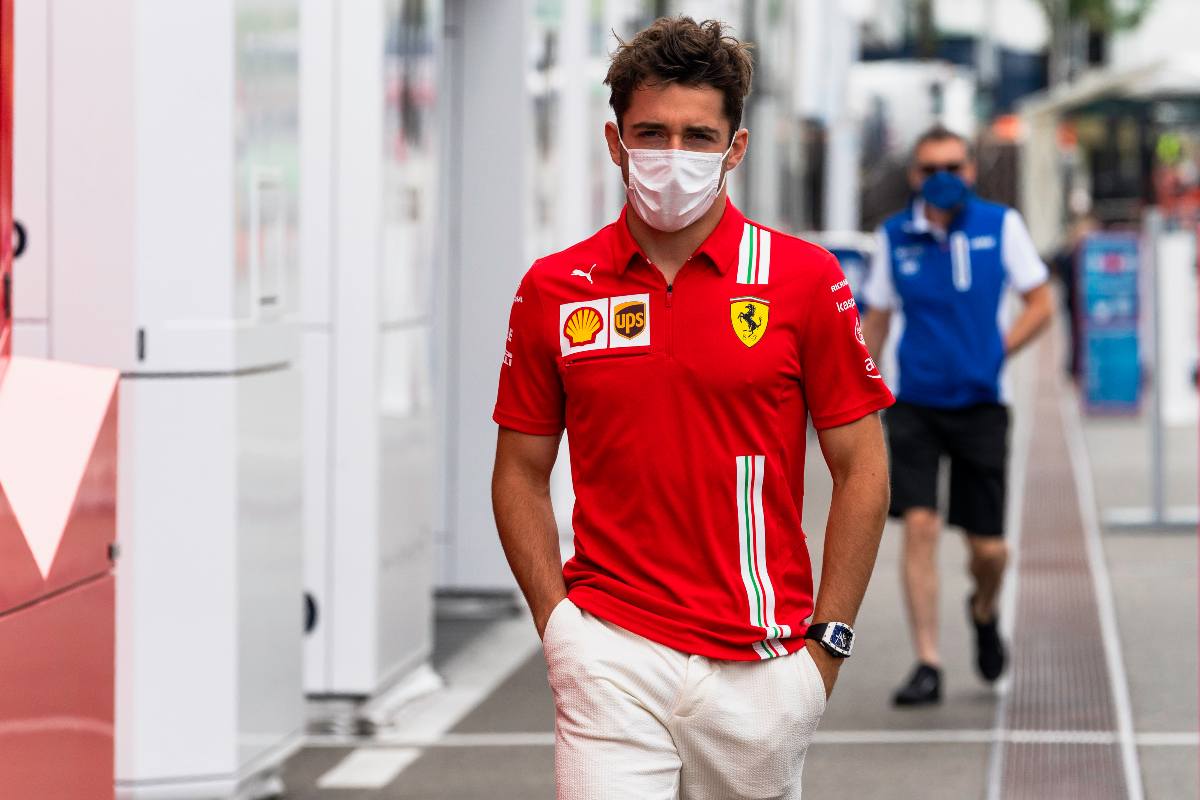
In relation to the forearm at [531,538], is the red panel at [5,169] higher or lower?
higher

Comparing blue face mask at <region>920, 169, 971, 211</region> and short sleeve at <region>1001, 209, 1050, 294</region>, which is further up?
blue face mask at <region>920, 169, 971, 211</region>

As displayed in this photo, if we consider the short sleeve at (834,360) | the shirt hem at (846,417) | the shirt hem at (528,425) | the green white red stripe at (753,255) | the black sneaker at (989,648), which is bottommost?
the black sneaker at (989,648)

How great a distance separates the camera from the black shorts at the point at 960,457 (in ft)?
26.4

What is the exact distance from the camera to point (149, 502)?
6152 mm

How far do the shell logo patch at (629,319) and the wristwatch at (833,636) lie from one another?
563 mm

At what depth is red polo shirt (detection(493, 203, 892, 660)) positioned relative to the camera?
3.58 meters

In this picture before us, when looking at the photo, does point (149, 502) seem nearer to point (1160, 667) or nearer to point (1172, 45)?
point (1160, 667)

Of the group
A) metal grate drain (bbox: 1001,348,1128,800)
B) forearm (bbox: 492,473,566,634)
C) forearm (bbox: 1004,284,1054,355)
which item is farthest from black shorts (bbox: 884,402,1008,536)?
forearm (bbox: 492,473,566,634)

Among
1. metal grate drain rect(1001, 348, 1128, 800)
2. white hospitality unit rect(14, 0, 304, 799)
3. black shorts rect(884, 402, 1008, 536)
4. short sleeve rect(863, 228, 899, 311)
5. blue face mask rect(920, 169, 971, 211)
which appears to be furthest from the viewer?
short sleeve rect(863, 228, 899, 311)

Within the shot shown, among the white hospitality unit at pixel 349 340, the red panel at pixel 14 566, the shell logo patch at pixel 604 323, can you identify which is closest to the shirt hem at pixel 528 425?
the shell logo patch at pixel 604 323

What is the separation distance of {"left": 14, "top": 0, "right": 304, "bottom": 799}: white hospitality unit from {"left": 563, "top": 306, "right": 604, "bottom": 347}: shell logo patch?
8.68 ft

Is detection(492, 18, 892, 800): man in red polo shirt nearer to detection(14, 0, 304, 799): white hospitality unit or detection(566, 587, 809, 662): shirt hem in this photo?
detection(566, 587, 809, 662): shirt hem

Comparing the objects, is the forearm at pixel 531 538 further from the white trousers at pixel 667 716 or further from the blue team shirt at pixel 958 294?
the blue team shirt at pixel 958 294

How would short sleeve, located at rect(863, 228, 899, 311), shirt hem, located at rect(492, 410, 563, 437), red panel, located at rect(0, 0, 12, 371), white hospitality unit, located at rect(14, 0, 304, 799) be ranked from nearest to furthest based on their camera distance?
1. shirt hem, located at rect(492, 410, 563, 437)
2. red panel, located at rect(0, 0, 12, 371)
3. white hospitality unit, located at rect(14, 0, 304, 799)
4. short sleeve, located at rect(863, 228, 899, 311)
